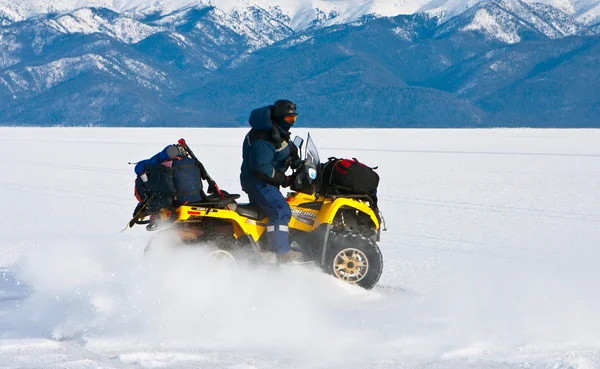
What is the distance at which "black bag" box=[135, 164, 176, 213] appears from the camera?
7.20 m

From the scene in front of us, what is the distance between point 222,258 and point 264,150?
939 millimetres

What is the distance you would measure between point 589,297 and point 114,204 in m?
9.34

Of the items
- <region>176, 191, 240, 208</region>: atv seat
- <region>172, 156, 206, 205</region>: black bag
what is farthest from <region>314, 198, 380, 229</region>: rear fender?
<region>172, 156, 206, 205</region>: black bag

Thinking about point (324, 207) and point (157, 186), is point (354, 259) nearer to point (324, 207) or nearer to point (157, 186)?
point (324, 207)

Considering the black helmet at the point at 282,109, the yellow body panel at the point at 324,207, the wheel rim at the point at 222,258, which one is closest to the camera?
the black helmet at the point at 282,109

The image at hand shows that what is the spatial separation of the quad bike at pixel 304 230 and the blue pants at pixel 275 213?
0.14 meters

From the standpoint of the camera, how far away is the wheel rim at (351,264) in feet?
24.0

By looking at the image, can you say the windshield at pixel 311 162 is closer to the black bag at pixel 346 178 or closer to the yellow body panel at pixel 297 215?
the black bag at pixel 346 178

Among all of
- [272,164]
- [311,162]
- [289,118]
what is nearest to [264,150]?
[272,164]

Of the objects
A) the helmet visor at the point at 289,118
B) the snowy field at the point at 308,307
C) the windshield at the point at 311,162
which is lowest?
the snowy field at the point at 308,307

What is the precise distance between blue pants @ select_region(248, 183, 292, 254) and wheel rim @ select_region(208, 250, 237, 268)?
1.12ft

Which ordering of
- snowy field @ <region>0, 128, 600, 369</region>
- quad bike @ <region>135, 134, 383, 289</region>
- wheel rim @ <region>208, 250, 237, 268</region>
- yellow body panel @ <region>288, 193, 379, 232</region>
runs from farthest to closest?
yellow body panel @ <region>288, 193, 379, 232</region>, quad bike @ <region>135, 134, 383, 289</region>, wheel rim @ <region>208, 250, 237, 268</region>, snowy field @ <region>0, 128, 600, 369</region>

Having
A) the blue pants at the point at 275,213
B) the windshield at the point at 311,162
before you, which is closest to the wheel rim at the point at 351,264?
the blue pants at the point at 275,213

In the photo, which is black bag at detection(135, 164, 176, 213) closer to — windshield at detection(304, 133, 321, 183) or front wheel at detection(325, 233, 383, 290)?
windshield at detection(304, 133, 321, 183)
